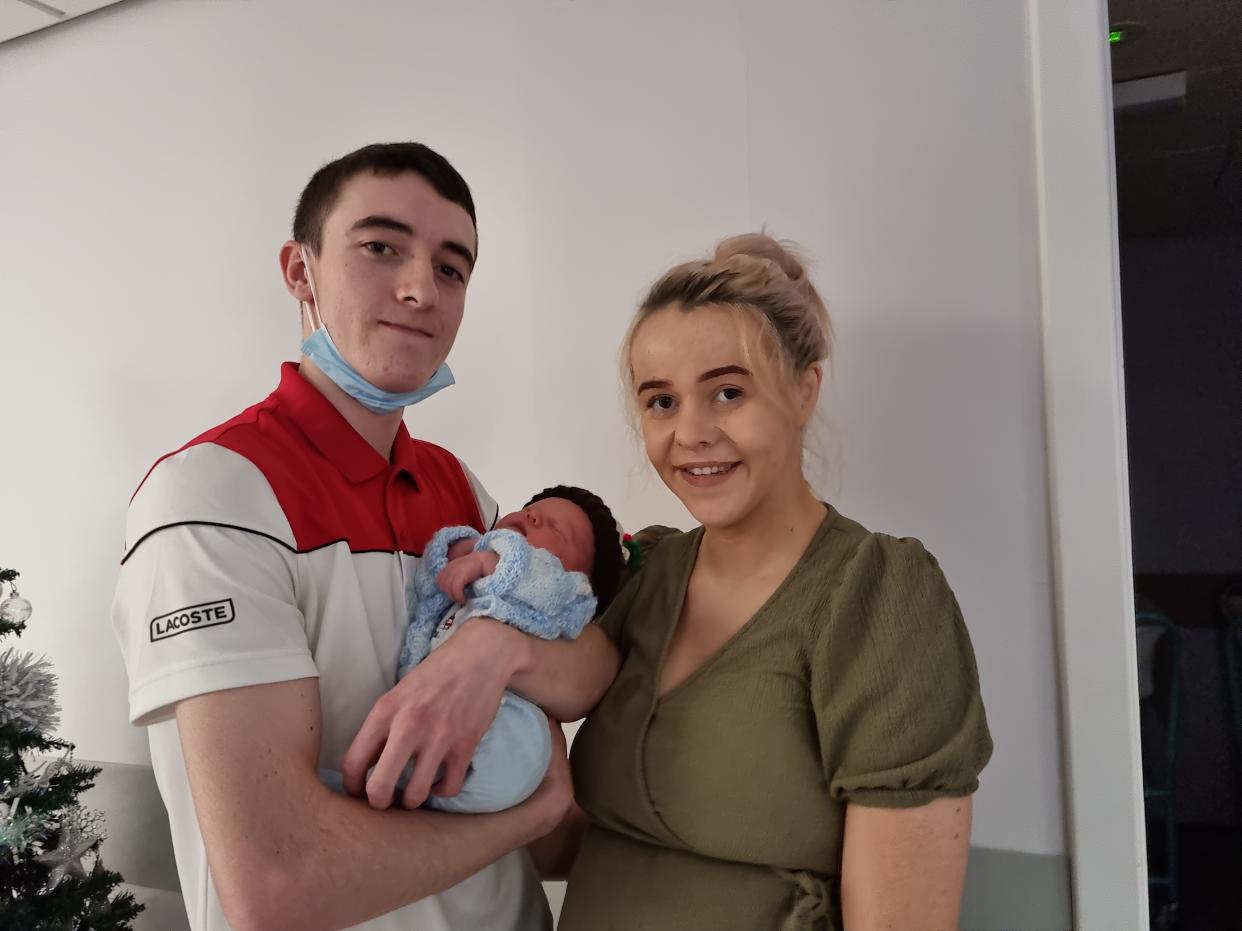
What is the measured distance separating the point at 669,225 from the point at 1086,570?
1022 millimetres

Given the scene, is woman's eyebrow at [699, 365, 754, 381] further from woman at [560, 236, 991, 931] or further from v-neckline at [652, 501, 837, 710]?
v-neckline at [652, 501, 837, 710]

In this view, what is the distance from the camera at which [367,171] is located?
130 centimetres

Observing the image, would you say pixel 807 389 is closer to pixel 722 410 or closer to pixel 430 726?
pixel 722 410

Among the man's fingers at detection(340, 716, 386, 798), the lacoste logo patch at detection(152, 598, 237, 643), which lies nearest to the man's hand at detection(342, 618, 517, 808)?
the man's fingers at detection(340, 716, 386, 798)

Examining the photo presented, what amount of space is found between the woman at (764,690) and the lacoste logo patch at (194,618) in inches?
21.8

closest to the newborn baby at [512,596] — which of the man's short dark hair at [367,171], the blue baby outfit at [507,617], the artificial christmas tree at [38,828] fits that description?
the blue baby outfit at [507,617]

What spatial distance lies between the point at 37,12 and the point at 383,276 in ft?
6.53

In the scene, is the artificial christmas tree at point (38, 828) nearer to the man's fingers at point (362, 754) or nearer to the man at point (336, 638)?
the man at point (336, 638)

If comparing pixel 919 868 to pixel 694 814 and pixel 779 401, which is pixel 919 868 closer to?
pixel 694 814

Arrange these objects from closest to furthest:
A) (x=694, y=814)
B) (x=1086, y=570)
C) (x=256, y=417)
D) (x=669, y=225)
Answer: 1. (x=694, y=814)
2. (x=256, y=417)
3. (x=1086, y=570)
4. (x=669, y=225)

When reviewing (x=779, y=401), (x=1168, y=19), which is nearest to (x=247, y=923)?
(x=779, y=401)

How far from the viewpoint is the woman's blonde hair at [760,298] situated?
1188mm

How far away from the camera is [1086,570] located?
4.56 feet

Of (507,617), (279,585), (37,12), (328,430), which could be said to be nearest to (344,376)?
(328,430)
